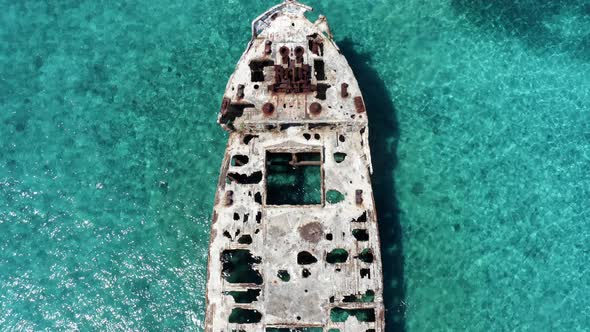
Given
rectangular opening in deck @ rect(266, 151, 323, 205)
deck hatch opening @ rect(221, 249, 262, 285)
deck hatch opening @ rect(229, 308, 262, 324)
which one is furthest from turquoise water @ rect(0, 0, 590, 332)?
rectangular opening in deck @ rect(266, 151, 323, 205)

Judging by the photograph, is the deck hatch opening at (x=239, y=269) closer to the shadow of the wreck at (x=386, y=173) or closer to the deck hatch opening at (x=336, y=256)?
the deck hatch opening at (x=336, y=256)

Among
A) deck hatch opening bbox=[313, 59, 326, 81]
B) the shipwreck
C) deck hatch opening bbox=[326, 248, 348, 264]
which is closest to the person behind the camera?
the shipwreck

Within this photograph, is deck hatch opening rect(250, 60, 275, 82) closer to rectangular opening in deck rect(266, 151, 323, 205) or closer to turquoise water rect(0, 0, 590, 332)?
rectangular opening in deck rect(266, 151, 323, 205)

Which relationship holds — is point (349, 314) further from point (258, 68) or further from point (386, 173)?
point (258, 68)

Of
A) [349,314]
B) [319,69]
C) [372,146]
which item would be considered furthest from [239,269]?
[319,69]

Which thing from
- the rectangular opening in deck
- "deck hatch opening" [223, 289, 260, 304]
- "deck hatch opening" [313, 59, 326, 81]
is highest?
"deck hatch opening" [313, 59, 326, 81]

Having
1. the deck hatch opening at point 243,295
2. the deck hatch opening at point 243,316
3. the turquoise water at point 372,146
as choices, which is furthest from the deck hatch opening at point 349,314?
the deck hatch opening at point 243,295
